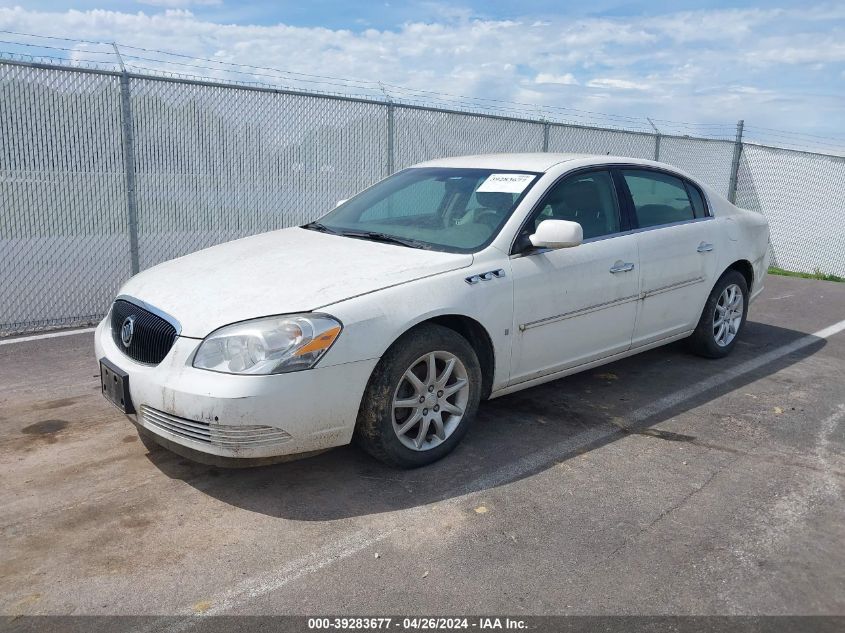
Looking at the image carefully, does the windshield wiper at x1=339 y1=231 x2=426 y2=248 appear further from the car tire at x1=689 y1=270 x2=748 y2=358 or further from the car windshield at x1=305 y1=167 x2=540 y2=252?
the car tire at x1=689 y1=270 x2=748 y2=358

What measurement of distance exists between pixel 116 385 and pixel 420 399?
4.91ft

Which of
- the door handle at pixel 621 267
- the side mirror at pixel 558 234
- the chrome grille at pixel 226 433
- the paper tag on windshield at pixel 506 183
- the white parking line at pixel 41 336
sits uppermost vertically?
the paper tag on windshield at pixel 506 183

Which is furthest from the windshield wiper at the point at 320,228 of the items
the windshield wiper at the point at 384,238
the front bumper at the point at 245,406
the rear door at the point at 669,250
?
the rear door at the point at 669,250

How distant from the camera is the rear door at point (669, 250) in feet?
16.8

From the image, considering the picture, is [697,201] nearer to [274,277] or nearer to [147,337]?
[274,277]

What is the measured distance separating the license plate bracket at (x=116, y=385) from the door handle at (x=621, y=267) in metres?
2.91

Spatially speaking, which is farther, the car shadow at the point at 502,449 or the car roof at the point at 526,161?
the car roof at the point at 526,161

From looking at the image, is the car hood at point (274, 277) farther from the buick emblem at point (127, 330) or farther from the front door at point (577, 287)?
the front door at point (577, 287)

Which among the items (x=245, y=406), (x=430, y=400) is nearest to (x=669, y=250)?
(x=430, y=400)

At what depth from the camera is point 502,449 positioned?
13.9 feet

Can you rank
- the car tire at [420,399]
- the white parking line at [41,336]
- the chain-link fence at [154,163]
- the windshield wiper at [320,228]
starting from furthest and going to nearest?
the chain-link fence at [154,163]
the white parking line at [41,336]
the windshield wiper at [320,228]
the car tire at [420,399]

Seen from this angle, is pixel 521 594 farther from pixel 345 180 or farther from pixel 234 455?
pixel 345 180

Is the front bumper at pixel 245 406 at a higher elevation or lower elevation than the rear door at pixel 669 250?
lower

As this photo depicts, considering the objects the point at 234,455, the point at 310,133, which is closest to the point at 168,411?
the point at 234,455
